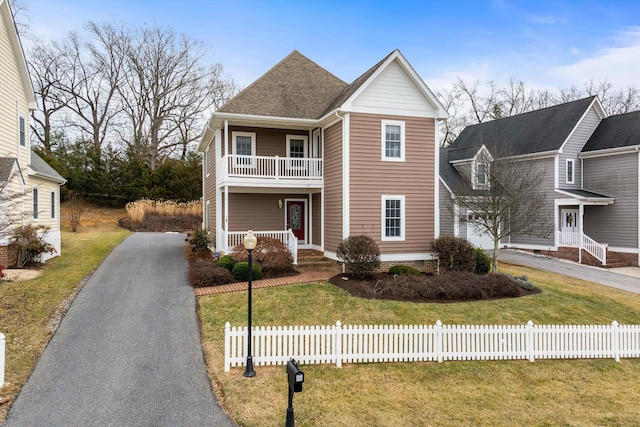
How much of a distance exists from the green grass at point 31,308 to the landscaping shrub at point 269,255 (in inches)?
202

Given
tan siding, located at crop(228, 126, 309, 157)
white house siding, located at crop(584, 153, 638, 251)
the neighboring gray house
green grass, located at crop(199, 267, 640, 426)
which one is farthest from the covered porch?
tan siding, located at crop(228, 126, 309, 157)

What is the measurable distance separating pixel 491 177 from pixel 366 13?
9.46 m

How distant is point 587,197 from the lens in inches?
854

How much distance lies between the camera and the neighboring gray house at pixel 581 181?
21547 mm

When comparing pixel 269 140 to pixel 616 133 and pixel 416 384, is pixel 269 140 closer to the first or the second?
pixel 416 384

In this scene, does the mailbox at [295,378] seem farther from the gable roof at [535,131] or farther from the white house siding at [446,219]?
the gable roof at [535,131]

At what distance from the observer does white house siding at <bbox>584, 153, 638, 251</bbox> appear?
21.5 metres

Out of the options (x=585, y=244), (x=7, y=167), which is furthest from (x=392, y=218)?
(x=7, y=167)

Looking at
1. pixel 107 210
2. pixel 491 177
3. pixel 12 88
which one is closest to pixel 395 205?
pixel 491 177

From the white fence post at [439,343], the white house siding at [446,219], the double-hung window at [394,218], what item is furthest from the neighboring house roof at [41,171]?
the white house siding at [446,219]

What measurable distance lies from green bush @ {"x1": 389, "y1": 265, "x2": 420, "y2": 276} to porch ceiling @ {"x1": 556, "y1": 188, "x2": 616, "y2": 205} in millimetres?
13184

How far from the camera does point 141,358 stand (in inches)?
315

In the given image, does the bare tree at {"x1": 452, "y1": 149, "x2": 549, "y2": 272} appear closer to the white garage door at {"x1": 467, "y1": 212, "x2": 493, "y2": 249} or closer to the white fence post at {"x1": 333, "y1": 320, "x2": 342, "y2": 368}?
the white garage door at {"x1": 467, "y1": 212, "x2": 493, "y2": 249}

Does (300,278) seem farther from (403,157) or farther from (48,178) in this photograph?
(48,178)
